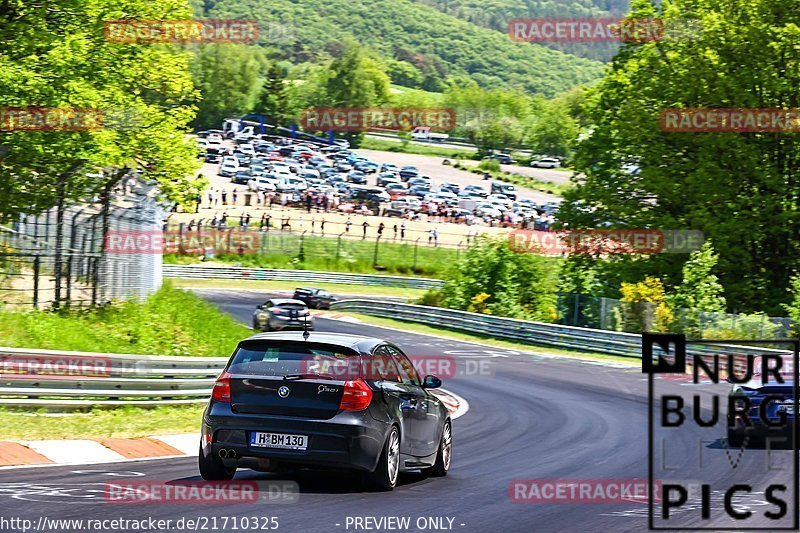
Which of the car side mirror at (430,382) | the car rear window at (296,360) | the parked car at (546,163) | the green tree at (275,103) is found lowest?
the car side mirror at (430,382)

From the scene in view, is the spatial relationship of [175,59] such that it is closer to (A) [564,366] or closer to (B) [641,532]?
(A) [564,366]

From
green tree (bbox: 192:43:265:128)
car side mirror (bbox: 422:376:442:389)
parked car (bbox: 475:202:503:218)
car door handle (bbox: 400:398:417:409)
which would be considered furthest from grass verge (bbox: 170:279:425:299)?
green tree (bbox: 192:43:265:128)

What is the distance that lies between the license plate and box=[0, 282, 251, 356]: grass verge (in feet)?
33.3

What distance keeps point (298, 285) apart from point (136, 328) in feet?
149

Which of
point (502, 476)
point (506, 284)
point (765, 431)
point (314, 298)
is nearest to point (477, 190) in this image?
point (314, 298)

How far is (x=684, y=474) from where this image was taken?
14.8 meters

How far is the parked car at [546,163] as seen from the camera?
15175cm

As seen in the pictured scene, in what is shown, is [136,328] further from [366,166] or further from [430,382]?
[366,166]

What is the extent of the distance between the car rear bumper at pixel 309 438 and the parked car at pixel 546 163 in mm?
142589

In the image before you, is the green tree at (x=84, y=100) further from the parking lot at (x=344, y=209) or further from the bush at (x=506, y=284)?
the parking lot at (x=344, y=209)

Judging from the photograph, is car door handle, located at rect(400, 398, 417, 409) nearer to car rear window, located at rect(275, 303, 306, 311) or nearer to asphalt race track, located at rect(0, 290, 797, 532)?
asphalt race track, located at rect(0, 290, 797, 532)

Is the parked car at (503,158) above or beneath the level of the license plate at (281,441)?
above

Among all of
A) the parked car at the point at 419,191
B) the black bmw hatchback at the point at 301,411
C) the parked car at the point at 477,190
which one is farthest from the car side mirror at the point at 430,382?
the parked car at the point at 477,190

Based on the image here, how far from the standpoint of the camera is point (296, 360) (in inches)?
435
